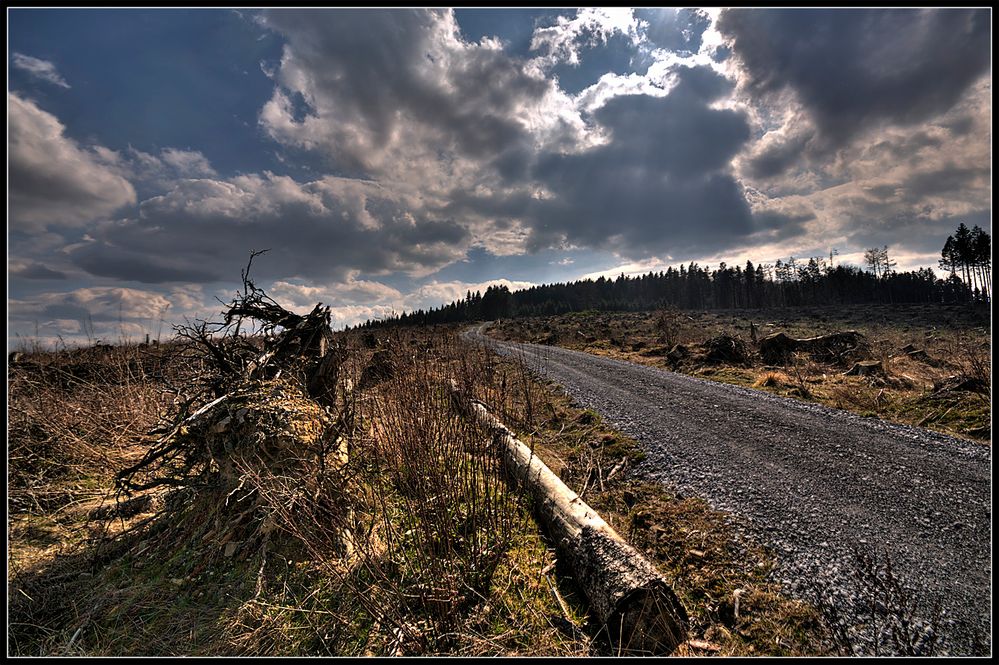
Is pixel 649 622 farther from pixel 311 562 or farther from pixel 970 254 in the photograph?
pixel 970 254

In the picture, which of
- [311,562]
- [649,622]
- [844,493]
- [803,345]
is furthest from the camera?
[803,345]

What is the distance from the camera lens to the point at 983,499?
4723 millimetres

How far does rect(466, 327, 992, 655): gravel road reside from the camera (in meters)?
3.36

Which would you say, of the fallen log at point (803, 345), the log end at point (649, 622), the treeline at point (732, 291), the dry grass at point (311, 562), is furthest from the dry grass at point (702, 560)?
the treeline at point (732, 291)

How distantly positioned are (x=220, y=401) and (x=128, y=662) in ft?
6.78

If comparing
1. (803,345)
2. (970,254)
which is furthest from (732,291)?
(803,345)

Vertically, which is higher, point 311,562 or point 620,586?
point 620,586

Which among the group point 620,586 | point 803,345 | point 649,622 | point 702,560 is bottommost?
point 702,560

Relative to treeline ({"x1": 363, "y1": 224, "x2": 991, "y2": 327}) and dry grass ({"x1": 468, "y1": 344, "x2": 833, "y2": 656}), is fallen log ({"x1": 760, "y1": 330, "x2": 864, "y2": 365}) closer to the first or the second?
dry grass ({"x1": 468, "y1": 344, "x2": 833, "y2": 656})

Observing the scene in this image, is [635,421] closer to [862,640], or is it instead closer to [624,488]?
[624,488]

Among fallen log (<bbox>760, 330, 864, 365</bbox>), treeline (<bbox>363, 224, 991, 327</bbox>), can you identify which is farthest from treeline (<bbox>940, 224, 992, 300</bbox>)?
fallen log (<bbox>760, 330, 864, 365</bbox>)

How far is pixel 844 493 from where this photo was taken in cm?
498

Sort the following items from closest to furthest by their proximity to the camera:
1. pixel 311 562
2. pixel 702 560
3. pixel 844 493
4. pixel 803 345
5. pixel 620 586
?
1. pixel 620 586
2. pixel 311 562
3. pixel 702 560
4. pixel 844 493
5. pixel 803 345

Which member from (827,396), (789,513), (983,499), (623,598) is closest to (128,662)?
(623,598)
